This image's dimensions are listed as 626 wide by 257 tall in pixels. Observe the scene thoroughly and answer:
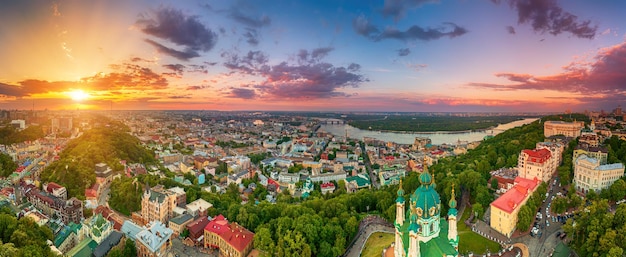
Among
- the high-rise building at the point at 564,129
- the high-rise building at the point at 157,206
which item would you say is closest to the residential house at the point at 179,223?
the high-rise building at the point at 157,206

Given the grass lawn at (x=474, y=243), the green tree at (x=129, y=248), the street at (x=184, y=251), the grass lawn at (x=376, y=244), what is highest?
the grass lawn at (x=474, y=243)

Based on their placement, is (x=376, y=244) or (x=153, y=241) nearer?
(x=376, y=244)

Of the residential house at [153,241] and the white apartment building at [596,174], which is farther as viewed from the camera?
the white apartment building at [596,174]

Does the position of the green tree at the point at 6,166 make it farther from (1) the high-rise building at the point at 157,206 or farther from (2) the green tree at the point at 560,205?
(2) the green tree at the point at 560,205

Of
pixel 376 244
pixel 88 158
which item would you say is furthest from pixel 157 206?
pixel 88 158

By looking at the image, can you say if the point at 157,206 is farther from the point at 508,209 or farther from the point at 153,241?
the point at 508,209

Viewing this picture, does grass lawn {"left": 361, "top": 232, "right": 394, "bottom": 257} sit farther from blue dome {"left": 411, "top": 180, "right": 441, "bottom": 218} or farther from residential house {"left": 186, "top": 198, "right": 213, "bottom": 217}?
residential house {"left": 186, "top": 198, "right": 213, "bottom": 217}

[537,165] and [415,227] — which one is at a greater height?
[537,165]

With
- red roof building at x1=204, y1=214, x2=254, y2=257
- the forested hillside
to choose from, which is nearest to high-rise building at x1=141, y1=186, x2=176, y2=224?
red roof building at x1=204, y1=214, x2=254, y2=257
